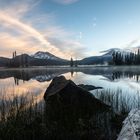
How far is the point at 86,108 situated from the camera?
533 inches

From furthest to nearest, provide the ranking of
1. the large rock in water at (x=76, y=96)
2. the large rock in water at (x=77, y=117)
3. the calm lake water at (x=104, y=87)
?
the calm lake water at (x=104, y=87) → the large rock in water at (x=76, y=96) → the large rock in water at (x=77, y=117)

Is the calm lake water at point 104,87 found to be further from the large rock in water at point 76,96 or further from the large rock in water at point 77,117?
the large rock in water at point 77,117

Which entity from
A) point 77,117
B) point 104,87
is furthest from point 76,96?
point 104,87

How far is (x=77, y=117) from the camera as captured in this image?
11.3 metres

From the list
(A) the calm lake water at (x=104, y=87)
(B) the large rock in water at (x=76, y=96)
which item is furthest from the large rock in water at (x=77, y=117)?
(A) the calm lake water at (x=104, y=87)

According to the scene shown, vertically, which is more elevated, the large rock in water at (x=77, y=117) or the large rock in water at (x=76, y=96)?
the large rock in water at (x=76, y=96)

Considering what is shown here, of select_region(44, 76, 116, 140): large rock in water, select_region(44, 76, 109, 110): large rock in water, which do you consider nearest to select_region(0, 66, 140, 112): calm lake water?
select_region(44, 76, 109, 110): large rock in water

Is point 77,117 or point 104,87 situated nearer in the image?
point 77,117

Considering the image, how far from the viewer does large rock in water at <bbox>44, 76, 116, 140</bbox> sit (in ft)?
30.0

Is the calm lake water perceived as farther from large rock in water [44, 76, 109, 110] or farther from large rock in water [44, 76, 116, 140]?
large rock in water [44, 76, 116, 140]

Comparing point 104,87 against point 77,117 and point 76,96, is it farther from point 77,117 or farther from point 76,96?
point 77,117

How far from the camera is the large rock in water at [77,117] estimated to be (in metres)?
9.13

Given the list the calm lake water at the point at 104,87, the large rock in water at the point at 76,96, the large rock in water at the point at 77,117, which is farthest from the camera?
the calm lake water at the point at 104,87

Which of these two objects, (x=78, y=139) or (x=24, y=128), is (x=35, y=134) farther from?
(x=78, y=139)
